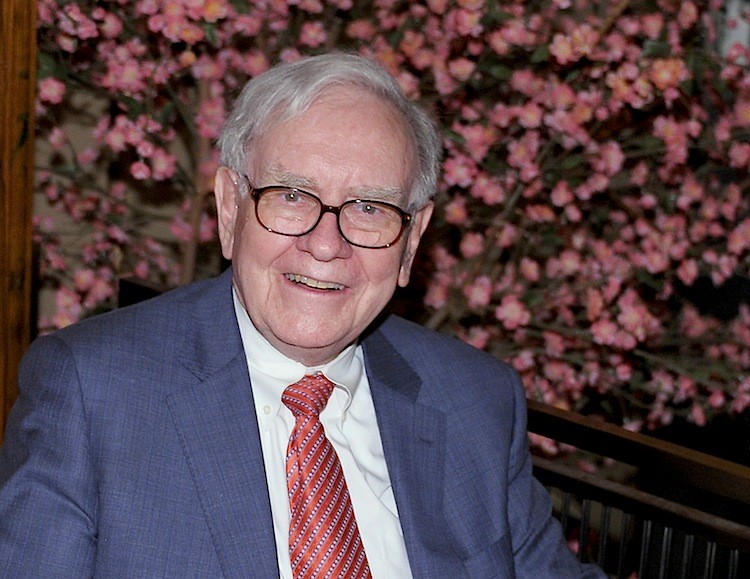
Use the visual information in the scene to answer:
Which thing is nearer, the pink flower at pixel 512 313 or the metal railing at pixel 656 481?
the metal railing at pixel 656 481

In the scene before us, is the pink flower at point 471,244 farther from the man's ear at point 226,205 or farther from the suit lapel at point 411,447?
the man's ear at point 226,205

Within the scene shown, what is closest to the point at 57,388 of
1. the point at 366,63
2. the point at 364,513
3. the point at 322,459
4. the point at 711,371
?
the point at 322,459

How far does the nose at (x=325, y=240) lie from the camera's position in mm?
1699

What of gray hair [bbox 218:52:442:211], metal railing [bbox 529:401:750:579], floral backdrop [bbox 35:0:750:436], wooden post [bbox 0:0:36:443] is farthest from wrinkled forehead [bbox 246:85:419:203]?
floral backdrop [bbox 35:0:750:436]

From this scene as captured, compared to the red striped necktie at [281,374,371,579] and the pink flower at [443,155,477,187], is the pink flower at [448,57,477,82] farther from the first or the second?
the red striped necktie at [281,374,371,579]

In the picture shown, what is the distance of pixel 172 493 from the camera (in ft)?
5.28

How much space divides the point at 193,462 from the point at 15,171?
0.93m

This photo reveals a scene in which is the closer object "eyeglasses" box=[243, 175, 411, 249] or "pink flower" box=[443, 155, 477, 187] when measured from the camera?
"eyeglasses" box=[243, 175, 411, 249]

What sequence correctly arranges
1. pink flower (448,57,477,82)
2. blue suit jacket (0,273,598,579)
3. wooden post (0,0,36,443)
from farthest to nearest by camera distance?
pink flower (448,57,477,82), wooden post (0,0,36,443), blue suit jacket (0,273,598,579)

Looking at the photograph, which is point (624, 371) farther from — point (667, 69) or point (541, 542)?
point (541, 542)

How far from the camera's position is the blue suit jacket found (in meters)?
1.55

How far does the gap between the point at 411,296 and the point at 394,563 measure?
2.09 metres

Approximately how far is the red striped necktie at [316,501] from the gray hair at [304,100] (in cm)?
37

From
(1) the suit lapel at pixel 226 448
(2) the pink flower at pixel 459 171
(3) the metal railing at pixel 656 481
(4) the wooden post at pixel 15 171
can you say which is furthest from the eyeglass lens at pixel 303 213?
(2) the pink flower at pixel 459 171
